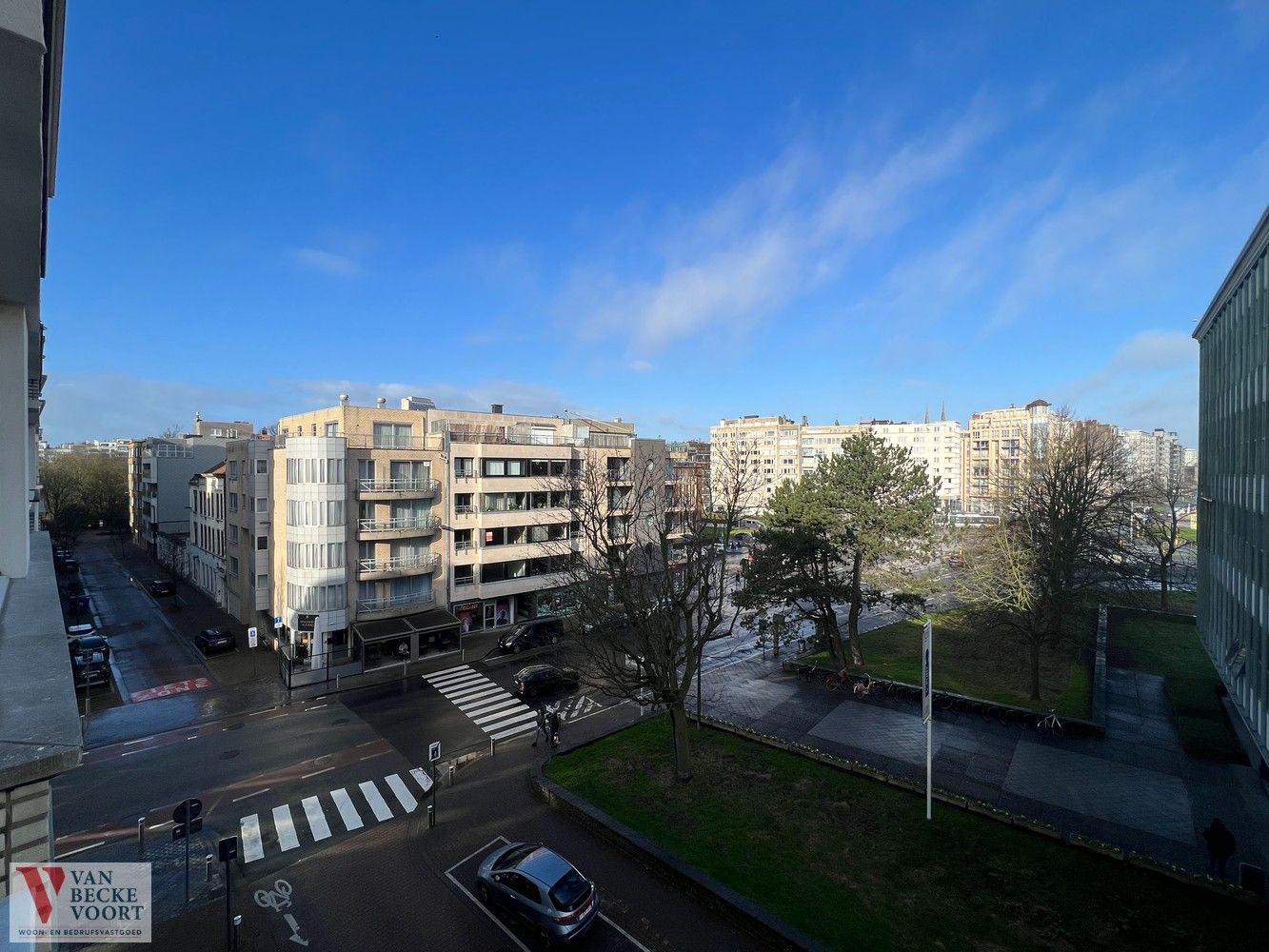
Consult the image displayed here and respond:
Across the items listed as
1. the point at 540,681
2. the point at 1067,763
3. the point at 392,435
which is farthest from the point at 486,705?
the point at 1067,763

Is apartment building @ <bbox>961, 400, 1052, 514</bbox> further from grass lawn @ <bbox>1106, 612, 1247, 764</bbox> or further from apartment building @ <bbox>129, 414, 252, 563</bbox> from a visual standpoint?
apartment building @ <bbox>129, 414, 252, 563</bbox>

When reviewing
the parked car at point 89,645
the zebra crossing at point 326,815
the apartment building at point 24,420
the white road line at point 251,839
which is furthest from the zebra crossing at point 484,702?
the apartment building at point 24,420

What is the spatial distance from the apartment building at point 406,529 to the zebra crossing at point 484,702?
3913 mm

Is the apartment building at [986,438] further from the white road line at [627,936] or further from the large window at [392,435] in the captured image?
the white road line at [627,936]

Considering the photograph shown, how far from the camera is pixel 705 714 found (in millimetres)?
24203

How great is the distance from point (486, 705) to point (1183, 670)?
33131 mm

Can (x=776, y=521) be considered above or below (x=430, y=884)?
above

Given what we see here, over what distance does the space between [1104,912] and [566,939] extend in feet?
35.8

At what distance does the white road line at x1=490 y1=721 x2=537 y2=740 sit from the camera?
22.3 meters

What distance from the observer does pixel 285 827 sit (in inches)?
637

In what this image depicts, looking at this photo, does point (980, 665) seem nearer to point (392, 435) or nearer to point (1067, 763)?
point (1067, 763)

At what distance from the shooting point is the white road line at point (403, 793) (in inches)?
679

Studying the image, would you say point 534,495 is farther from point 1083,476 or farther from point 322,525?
point 1083,476

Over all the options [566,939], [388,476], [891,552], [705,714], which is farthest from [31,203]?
[388,476]
